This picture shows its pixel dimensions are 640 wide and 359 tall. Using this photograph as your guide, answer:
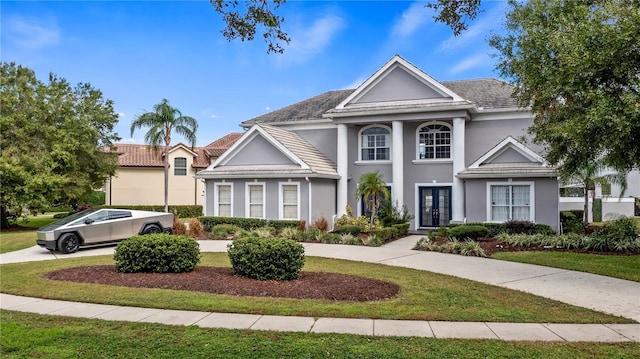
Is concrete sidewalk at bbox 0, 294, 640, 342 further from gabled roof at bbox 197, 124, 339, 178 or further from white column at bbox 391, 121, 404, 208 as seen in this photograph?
white column at bbox 391, 121, 404, 208

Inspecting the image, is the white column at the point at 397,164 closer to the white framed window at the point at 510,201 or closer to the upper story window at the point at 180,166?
the white framed window at the point at 510,201

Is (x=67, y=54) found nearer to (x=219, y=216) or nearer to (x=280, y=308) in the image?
(x=280, y=308)

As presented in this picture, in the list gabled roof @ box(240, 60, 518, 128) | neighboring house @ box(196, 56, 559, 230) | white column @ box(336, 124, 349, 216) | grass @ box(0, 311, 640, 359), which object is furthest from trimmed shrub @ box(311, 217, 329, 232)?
grass @ box(0, 311, 640, 359)

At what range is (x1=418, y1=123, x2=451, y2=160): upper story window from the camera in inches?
889

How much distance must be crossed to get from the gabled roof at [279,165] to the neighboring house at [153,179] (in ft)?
52.8

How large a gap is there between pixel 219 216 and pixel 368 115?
9141mm

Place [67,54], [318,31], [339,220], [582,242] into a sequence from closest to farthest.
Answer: [318,31], [67,54], [582,242], [339,220]

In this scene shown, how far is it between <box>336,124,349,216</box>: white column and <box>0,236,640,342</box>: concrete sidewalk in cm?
1074

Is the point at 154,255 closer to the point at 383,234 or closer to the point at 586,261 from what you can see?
the point at 383,234

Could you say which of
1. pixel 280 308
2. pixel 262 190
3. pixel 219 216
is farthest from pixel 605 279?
pixel 219 216

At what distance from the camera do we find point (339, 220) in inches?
811

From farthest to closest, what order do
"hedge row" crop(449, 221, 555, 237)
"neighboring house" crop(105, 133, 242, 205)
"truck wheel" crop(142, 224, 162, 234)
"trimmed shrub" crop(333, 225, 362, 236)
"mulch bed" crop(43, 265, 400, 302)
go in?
"neighboring house" crop(105, 133, 242, 205), "trimmed shrub" crop(333, 225, 362, 236), "hedge row" crop(449, 221, 555, 237), "truck wheel" crop(142, 224, 162, 234), "mulch bed" crop(43, 265, 400, 302)

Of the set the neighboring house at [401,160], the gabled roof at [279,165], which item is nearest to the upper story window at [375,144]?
the neighboring house at [401,160]

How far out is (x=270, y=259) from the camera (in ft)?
31.1
